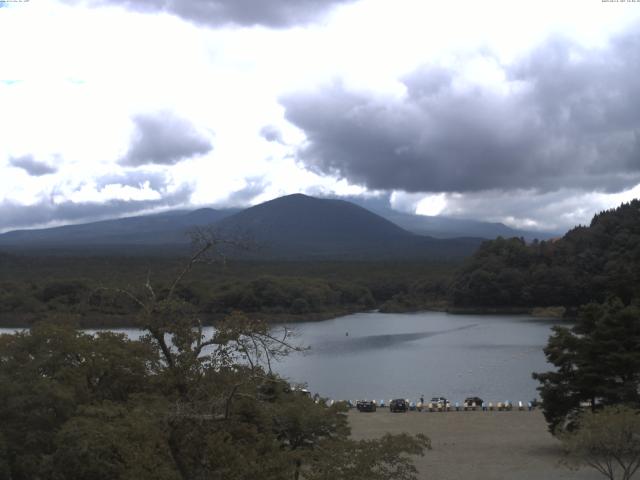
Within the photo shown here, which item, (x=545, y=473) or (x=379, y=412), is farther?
(x=379, y=412)

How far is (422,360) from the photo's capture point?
34.7 meters

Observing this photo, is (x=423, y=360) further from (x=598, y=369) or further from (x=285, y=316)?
(x=285, y=316)

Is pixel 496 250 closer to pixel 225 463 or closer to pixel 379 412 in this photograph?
pixel 379 412

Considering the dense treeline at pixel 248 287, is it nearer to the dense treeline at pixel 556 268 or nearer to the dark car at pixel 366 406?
the dense treeline at pixel 556 268

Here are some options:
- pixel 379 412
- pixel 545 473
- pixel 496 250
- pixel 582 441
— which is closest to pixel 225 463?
pixel 582 441

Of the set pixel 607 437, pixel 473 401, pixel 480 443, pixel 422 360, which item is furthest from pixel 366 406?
pixel 422 360

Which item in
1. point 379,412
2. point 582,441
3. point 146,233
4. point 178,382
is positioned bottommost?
point 379,412

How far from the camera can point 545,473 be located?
13844 millimetres

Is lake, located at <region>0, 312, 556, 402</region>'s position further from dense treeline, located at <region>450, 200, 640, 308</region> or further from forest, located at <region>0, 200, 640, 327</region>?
dense treeline, located at <region>450, 200, 640, 308</region>

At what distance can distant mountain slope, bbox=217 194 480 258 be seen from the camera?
15100 centimetres

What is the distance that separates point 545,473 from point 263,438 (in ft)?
29.3

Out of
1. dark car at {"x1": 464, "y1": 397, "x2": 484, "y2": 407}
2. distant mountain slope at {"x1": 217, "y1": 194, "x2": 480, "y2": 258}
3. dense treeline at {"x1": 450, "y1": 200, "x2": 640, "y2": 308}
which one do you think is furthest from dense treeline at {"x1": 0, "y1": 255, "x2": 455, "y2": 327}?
distant mountain slope at {"x1": 217, "y1": 194, "x2": 480, "y2": 258}

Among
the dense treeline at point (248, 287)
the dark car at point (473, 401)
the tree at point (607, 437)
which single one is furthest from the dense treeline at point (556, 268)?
the tree at point (607, 437)

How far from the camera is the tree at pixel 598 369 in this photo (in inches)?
597
